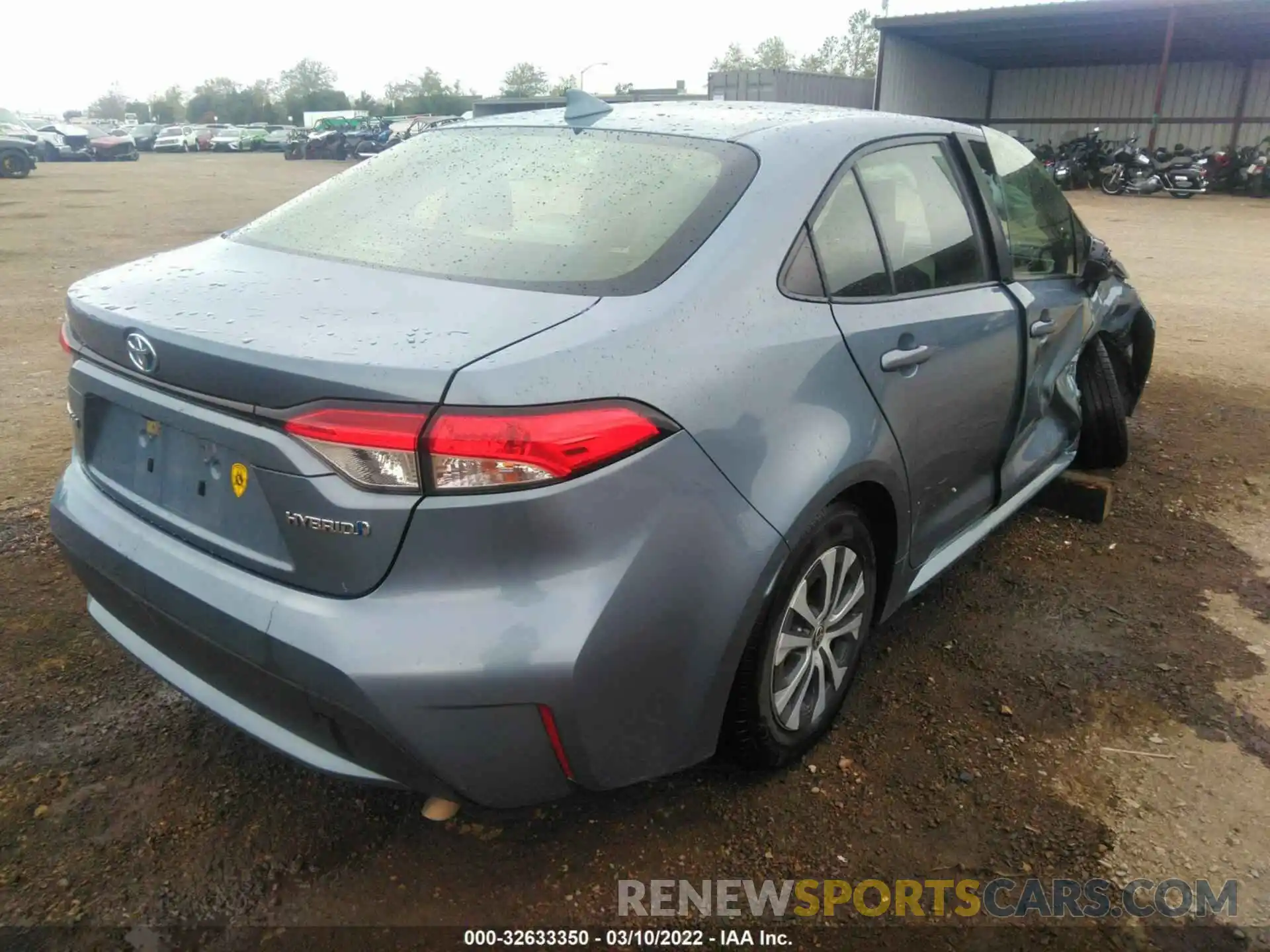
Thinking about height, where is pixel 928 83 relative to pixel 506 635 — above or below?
above

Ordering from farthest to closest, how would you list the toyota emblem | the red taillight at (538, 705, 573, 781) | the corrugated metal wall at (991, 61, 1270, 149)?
the corrugated metal wall at (991, 61, 1270, 149), the toyota emblem, the red taillight at (538, 705, 573, 781)

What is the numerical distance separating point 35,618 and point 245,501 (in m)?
1.81

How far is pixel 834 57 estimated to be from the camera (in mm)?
72688

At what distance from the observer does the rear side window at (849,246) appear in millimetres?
2352

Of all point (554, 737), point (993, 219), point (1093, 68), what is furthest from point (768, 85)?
point (554, 737)

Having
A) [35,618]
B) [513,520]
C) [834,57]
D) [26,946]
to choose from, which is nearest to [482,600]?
[513,520]

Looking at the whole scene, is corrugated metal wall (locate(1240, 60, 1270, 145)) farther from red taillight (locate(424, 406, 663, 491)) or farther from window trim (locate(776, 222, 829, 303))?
red taillight (locate(424, 406, 663, 491))

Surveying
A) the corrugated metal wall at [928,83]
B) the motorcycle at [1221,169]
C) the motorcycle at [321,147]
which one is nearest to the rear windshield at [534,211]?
the corrugated metal wall at [928,83]

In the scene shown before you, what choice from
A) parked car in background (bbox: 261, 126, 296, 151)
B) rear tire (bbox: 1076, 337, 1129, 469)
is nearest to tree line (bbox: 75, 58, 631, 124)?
parked car in background (bbox: 261, 126, 296, 151)

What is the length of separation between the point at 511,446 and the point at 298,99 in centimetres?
8987

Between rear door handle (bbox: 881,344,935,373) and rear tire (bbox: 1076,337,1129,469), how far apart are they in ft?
6.58

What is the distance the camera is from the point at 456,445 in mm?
1648

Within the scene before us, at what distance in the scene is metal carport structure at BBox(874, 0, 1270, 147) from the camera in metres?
21.7

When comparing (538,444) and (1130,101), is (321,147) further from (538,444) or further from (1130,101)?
(538,444)
